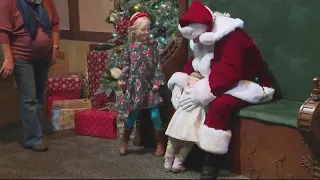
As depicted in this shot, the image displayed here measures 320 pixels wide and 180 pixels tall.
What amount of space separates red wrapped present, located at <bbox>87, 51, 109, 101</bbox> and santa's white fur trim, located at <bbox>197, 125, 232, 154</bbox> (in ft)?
5.59

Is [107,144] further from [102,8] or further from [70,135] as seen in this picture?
[102,8]

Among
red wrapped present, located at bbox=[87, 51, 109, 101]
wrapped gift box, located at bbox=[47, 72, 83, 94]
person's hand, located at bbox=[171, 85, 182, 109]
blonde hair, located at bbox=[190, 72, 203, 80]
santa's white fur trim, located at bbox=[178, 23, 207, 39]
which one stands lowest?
wrapped gift box, located at bbox=[47, 72, 83, 94]

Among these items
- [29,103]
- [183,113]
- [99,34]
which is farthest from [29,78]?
[99,34]

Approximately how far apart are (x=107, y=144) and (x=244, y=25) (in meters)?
1.28

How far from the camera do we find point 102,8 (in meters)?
4.95

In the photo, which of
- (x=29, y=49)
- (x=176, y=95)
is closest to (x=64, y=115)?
(x=29, y=49)

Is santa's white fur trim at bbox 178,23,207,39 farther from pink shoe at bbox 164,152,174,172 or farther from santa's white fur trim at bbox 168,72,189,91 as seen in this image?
pink shoe at bbox 164,152,174,172

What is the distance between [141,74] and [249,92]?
2.38 ft

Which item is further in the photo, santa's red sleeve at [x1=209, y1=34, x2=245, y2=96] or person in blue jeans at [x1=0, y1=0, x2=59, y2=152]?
person in blue jeans at [x1=0, y1=0, x2=59, y2=152]

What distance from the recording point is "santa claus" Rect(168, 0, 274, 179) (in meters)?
2.47

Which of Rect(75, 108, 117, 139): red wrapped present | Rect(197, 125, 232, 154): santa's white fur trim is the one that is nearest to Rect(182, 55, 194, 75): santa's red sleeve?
Rect(197, 125, 232, 154): santa's white fur trim

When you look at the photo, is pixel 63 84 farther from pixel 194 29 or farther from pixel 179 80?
pixel 194 29

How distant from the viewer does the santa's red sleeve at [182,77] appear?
108 inches

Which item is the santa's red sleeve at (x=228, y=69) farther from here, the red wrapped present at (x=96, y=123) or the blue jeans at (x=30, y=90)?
the blue jeans at (x=30, y=90)
